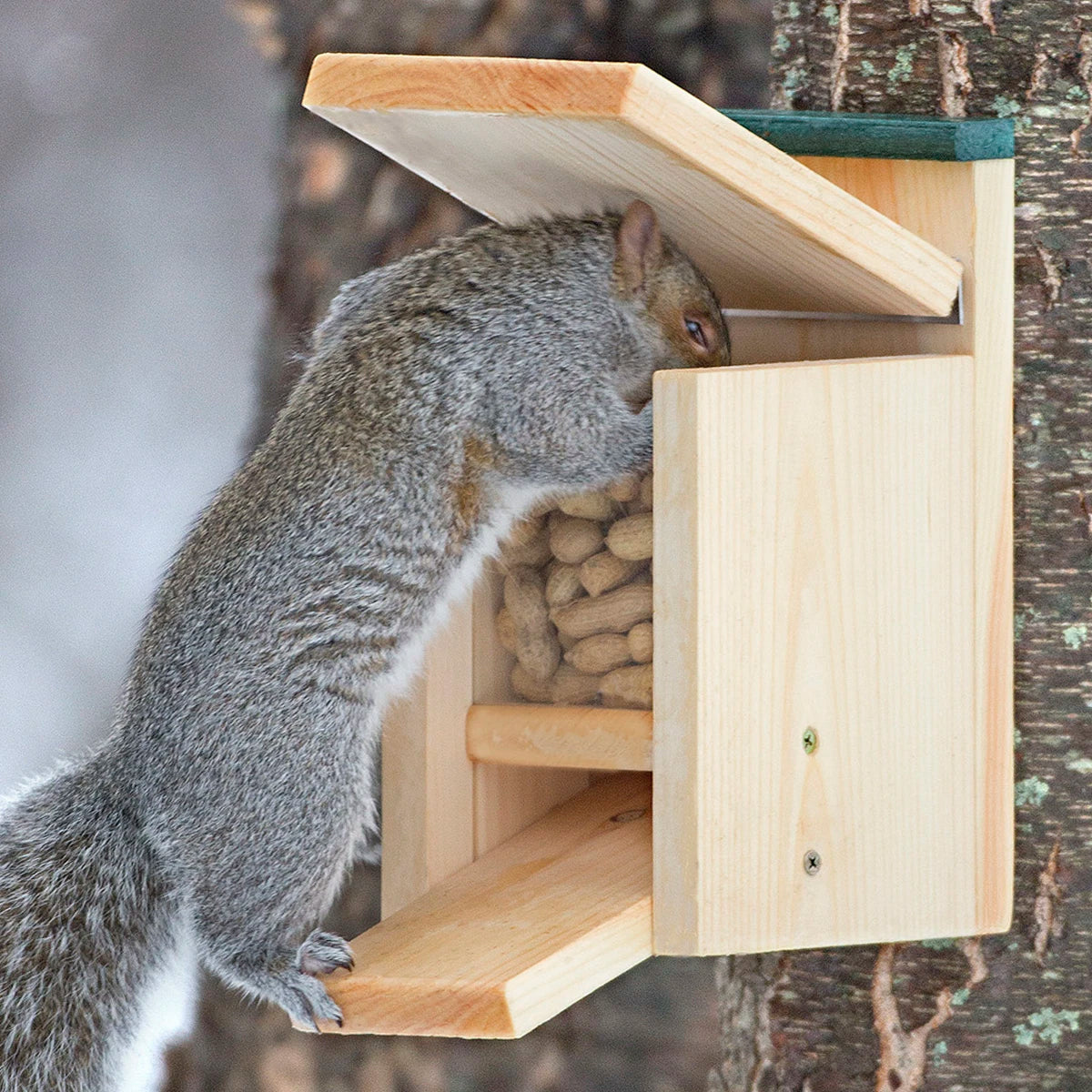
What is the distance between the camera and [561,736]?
1.26 meters

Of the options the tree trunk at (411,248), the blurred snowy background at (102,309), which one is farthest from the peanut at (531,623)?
the blurred snowy background at (102,309)

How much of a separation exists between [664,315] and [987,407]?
274mm

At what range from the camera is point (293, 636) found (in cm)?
126

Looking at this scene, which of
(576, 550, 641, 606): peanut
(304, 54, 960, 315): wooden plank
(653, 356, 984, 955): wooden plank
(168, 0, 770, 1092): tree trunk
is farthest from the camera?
(168, 0, 770, 1092): tree trunk

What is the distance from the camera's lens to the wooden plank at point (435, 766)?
1.35 metres

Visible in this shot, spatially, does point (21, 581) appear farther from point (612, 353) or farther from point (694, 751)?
point (694, 751)

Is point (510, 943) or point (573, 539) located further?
point (573, 539)

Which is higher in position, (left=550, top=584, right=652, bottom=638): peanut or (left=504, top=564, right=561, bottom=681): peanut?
(left=550, top=584, right=652, bottom=638): peanut

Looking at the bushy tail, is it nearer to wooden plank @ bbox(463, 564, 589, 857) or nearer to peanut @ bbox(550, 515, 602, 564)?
wooden plank @ bbox(463, 564, 589, 857)

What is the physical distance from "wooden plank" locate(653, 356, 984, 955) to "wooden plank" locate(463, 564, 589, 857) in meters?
0.27

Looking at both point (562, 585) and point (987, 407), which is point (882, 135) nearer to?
point (987, 407)

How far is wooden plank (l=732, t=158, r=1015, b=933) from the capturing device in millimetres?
1200

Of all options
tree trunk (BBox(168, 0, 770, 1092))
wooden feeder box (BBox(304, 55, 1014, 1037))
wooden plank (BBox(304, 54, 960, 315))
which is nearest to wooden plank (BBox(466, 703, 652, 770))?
wooden feeder box (BBox(304, 55, 1014, 1037))

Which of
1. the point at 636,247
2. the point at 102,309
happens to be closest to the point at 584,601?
the point at 636,247
